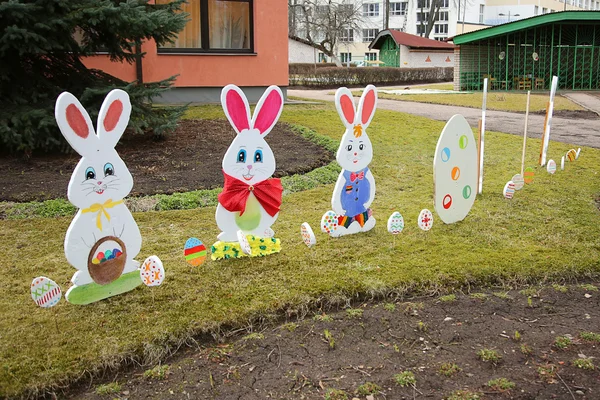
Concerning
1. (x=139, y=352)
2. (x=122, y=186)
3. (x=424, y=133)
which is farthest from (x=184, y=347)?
(x=424, y=133)

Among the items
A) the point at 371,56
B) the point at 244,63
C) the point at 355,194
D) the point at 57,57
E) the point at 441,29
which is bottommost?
the point at 355,194

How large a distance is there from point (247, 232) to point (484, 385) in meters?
2.46

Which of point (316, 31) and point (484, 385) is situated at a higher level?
point (316, 31)

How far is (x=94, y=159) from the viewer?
12.6 feet

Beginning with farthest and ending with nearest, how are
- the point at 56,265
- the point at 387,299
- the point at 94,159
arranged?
the point at 56,265, the point at 387,299, the point at 94,159

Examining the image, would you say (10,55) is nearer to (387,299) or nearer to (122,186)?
(122,186)

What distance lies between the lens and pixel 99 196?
3.92 m

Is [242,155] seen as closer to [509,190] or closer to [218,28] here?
[509,190]

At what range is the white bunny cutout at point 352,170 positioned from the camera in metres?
5.13

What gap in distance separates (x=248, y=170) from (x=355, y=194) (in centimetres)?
114

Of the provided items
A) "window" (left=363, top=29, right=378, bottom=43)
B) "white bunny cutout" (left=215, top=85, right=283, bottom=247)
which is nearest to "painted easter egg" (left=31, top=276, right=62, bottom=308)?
"white bunny cutout" (left=215, top=85, right=283, bottom=247)

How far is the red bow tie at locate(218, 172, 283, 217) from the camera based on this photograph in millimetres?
4707

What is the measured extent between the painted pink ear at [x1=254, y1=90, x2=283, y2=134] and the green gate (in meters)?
41.1

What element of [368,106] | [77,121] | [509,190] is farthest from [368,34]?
[77,121]
